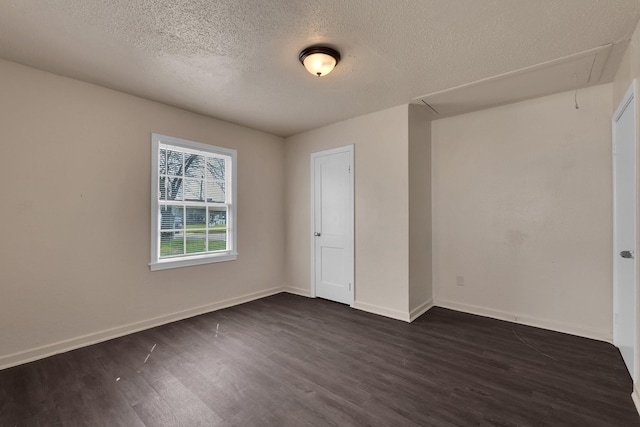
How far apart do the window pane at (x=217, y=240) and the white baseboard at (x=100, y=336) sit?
754mm

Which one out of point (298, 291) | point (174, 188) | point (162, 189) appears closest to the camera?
point (162, 189)

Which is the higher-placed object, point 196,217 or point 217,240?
point 196,217

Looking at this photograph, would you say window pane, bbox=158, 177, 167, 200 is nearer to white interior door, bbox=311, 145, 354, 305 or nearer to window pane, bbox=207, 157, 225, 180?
window pane, bbox=207, 157, 225, 180

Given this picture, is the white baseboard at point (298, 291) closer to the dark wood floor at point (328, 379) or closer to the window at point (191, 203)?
the window at point (191, 203)

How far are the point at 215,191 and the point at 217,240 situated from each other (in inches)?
27.5

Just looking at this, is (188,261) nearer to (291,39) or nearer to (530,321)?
(291,39)

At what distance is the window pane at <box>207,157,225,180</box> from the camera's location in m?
3.93

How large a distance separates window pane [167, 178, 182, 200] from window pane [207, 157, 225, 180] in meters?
0.41

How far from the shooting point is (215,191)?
4.00m

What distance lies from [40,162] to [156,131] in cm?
111

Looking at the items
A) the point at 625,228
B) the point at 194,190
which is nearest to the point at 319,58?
the point at 194,190

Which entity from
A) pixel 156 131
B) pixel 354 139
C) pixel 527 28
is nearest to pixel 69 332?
pixel 156 131

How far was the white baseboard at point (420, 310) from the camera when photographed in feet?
11.4

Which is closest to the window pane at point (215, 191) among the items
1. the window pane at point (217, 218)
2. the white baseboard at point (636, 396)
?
the window pane at point (217, 218)
